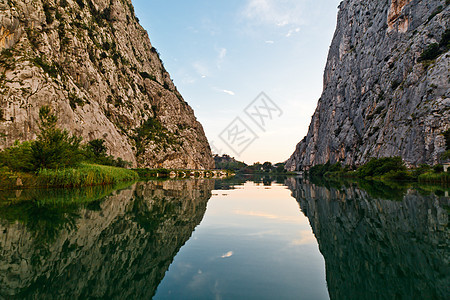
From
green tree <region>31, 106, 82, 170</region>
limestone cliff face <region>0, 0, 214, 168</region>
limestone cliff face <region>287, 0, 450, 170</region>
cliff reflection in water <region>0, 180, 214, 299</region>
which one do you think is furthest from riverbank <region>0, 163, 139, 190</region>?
limestone cliff face <region>287, 0, 450, 170</region>

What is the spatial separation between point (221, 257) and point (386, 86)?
71.9 meters

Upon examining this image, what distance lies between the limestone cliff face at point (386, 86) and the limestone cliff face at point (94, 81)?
5710 centimetres

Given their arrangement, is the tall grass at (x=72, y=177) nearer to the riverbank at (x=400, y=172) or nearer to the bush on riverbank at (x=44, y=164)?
the bush on riverbank at (x=44, y=164)

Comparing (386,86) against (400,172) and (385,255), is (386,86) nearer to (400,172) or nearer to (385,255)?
(400,172)

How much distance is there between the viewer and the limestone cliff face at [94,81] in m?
38.6

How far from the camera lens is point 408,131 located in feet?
151

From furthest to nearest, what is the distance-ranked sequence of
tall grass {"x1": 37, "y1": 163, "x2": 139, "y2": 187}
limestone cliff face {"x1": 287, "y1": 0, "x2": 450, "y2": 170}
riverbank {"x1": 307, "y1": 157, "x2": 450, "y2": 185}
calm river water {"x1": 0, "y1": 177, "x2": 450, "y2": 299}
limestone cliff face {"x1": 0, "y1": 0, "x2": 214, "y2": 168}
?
limestone cliff face {"x1": 287, "y1": 0, "x2": 450, "y2": 170} → limestone cliff face {"x1": 0, "y1": 0, "x2": 214, "y2": 168} → riverbank {"x1": 307, "y1": 157, "x2": 450, "y2": 185} → tall grass {"x1": 37, "y1": 163, "x2": 139, "y2": 187} → calm river water {"x1": 0, "y1": 177, "x2": 450, "y2": 299}

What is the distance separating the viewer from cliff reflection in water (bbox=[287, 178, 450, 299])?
153 inches

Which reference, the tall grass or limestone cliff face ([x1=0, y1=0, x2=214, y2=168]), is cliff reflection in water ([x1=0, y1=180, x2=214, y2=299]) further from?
limestone cliff face ([x1=0, y1=0, x2=214, y2=168])

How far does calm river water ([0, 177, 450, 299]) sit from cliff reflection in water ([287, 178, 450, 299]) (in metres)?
0.02

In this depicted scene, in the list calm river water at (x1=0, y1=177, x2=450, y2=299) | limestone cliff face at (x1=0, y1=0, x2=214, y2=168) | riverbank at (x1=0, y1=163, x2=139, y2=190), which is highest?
limestone cliff face at (x1=0, y1=0, x2=214, y2=168)

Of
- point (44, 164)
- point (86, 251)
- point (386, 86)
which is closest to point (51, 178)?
point (44, 164)

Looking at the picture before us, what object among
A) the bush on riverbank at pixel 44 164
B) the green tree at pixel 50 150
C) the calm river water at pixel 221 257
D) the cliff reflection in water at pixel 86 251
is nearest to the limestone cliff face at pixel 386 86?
the calm river water at pixel 221 257

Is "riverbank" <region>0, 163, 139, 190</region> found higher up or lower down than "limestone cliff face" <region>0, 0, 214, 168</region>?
lower down
